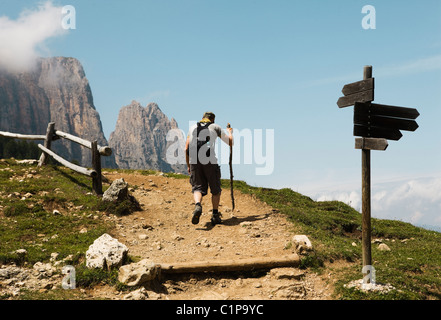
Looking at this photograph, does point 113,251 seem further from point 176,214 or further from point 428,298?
point 428,298

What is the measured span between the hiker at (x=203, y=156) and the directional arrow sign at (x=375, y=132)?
4684mm

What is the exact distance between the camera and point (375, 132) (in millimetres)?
7277

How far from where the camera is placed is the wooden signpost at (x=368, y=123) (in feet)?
23.7

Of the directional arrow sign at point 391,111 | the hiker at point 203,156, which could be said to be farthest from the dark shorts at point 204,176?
the directional arrow sign at point 391,111

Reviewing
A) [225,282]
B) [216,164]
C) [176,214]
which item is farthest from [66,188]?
[225,282]

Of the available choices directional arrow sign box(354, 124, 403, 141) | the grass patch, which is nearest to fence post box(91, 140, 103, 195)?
the grass patch

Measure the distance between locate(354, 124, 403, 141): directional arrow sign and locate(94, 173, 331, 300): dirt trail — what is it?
3166 mm

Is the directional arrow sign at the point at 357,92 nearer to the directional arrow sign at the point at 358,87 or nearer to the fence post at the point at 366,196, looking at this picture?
the directional arrow sign at the point at 358,87

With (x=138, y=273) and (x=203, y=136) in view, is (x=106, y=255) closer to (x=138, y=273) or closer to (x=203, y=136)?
(x=138, y=273)

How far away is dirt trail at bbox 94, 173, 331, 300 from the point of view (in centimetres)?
735

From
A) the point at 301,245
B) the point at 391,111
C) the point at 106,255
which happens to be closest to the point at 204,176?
the point at 301,245

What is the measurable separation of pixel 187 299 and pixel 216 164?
190 inches

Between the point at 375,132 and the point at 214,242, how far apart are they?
16.5 feet

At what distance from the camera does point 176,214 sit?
12.9 m
